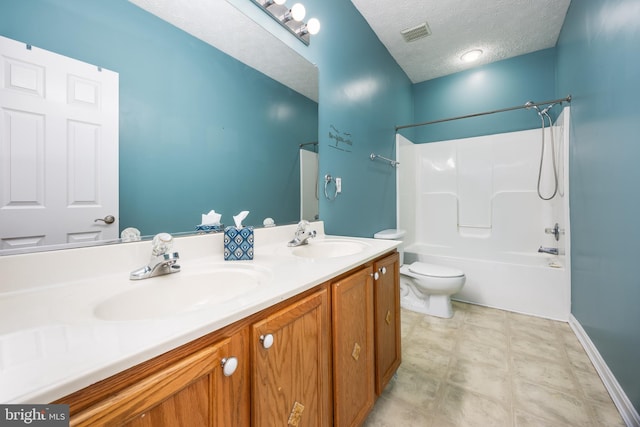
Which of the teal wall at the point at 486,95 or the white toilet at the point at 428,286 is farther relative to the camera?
the teal wall at the point at 486,95

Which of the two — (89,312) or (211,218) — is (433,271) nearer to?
(211,218)

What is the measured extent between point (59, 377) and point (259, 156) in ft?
3.52

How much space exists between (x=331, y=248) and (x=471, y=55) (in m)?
2.82

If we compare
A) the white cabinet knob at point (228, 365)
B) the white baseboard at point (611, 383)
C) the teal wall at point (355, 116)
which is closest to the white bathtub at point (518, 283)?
the white baseboard at point (611, 383)

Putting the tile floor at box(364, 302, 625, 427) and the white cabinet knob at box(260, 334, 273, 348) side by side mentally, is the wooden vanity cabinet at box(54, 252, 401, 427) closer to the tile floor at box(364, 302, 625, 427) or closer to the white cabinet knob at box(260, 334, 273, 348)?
the white cabinet knob at box(260, 334, 273, 348)

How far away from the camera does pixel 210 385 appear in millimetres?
505

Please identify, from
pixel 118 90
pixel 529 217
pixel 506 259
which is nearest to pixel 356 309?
pixel 118 90

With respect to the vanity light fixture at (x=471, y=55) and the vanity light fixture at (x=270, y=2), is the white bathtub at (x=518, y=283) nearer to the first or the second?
the vanity light fixture at (x=471, y=55)

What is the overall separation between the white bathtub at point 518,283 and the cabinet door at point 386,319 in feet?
5.03

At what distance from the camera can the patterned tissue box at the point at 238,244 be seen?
1.01 meters

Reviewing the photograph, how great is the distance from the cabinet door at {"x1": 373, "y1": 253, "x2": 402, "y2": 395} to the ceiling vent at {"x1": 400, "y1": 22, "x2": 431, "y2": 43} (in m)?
2.17

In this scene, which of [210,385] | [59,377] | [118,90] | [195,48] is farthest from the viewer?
[195,48]

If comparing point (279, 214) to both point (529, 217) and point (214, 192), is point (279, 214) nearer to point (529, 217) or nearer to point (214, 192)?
point (214, 192)

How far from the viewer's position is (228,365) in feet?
1.73
